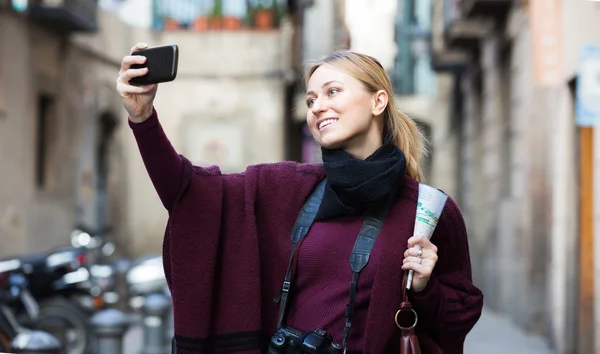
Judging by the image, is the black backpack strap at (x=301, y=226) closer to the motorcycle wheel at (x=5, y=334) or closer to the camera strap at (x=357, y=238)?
the camera strap at (x=357, y=238)

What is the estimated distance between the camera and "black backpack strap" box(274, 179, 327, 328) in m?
2.88

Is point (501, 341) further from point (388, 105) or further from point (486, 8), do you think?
point (388, 105)

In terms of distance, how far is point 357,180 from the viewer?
2867 mm

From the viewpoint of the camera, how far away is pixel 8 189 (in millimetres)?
13391

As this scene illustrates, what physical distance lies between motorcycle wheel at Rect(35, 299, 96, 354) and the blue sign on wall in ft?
15.8

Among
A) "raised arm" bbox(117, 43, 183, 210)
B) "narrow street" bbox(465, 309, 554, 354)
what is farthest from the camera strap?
"narrow street" bbox(465, 309, 554, 354)

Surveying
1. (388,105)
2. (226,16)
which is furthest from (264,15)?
(388,105)

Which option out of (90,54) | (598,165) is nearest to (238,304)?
(598,165)

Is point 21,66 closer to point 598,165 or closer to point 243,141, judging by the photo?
point 598,165

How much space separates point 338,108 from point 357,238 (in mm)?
348

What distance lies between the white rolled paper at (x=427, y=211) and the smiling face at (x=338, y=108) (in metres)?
0.22

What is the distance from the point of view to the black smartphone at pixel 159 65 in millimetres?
2592

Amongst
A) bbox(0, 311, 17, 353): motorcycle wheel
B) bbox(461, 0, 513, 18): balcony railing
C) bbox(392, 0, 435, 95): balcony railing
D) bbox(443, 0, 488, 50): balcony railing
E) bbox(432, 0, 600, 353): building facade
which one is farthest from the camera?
bbox(392, 0, 435, 95): balcony railing

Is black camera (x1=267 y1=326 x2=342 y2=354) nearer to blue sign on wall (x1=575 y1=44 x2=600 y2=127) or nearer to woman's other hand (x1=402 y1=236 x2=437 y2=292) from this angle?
woman's other hand (x1=402 y1=236 x2=437 y2=292)
